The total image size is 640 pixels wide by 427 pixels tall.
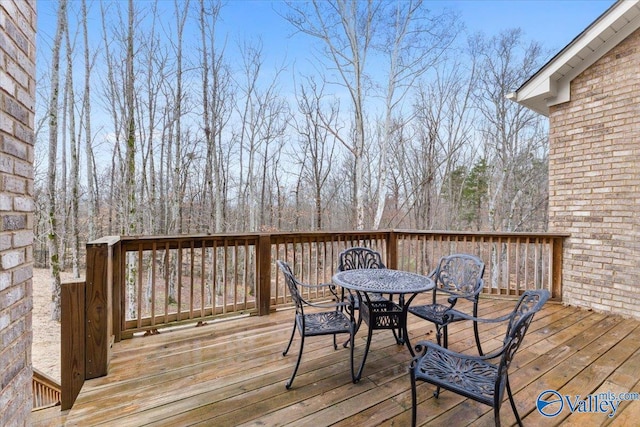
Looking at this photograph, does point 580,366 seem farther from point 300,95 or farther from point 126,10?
point 126,10

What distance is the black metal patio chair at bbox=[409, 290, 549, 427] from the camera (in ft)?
4.95

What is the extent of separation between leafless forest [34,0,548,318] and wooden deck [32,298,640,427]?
4.76m

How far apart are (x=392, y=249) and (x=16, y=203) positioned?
14.7 feet

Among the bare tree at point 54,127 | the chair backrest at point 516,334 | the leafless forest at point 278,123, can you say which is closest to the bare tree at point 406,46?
the leafless forest at point 278,123

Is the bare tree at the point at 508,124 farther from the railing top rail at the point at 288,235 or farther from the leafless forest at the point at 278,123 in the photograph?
the railing top rail at the point at 288,235

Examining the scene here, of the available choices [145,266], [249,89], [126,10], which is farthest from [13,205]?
[145,266]

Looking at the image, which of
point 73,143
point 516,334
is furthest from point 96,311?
point 73,143

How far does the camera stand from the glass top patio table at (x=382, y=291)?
2318mm

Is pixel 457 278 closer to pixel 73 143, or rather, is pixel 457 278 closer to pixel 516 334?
pixel 516 334

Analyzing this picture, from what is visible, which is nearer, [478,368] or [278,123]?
[478,368]

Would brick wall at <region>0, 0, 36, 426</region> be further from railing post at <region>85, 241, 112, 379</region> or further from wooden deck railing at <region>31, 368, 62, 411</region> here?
wooden deck railing at <region>31, 368, 62, 411</region>

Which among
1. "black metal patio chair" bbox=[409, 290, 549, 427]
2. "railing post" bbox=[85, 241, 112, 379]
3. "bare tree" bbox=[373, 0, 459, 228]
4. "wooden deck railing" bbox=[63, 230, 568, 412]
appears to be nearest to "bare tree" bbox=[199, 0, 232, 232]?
"bare tree" bbox=[373, 0, 459, 228]

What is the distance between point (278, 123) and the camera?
1079 cm

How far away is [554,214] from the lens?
4461 mm
